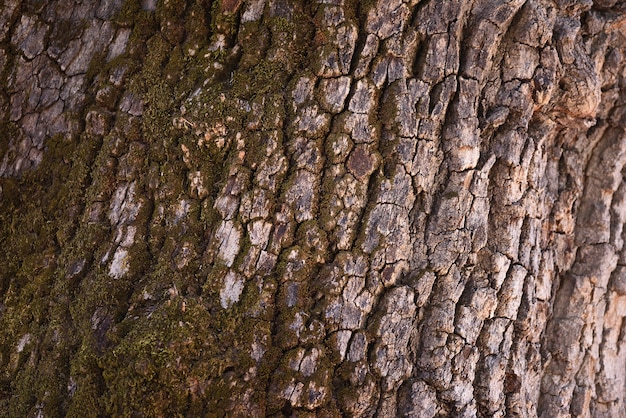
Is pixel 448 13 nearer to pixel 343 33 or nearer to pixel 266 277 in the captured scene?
pixel 343 33

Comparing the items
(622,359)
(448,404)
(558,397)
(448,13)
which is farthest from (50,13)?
(622,359)

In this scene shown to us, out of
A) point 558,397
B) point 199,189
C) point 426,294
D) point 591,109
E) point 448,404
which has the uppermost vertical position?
point 591,109

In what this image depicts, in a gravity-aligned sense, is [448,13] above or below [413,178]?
above

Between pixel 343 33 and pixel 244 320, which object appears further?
pixel 343 33

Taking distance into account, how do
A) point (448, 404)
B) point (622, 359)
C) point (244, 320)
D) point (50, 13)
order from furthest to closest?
point (622, 359), point (50, 13), point (448, 404), point (244, 320)

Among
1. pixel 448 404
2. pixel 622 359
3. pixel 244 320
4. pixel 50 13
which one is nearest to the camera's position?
pixel 244 320

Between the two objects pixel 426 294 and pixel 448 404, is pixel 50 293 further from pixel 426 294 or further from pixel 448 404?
pixel 448 404
